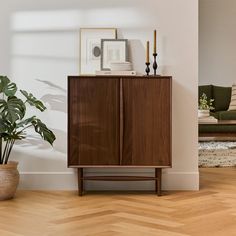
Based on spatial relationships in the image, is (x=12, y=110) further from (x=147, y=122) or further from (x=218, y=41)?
(x=218, y=41)

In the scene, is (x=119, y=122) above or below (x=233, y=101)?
below

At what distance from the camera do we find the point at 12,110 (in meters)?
3.80

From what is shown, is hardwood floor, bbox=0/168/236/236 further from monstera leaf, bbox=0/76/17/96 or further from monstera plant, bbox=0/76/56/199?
monstera leaf, bbox=0/76/17/96

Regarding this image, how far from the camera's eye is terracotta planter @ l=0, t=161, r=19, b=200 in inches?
154

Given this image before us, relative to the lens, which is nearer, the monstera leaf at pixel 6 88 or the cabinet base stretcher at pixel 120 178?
the monstera leaf at pixel 6 88

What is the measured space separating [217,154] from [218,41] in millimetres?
3348

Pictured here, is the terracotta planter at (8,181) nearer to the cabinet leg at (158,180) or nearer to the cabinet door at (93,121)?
the cabinet door at (93,121)

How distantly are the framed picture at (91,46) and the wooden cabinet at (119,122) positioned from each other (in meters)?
0.30

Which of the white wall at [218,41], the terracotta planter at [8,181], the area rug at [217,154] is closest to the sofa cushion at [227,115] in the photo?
the area rug at [217,154]

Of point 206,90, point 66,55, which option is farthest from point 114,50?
point 206,90

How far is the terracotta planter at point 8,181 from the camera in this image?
390 centimetres

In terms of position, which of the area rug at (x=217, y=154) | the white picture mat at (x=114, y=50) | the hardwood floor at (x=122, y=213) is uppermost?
the white picture mat at (x=114, y=50)

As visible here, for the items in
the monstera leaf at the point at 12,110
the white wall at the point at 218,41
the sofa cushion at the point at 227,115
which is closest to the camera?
the monstera leaf at the point at 12,110

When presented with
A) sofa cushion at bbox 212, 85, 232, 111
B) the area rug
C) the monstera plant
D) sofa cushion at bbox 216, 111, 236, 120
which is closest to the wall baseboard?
the monstera plant
